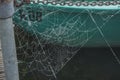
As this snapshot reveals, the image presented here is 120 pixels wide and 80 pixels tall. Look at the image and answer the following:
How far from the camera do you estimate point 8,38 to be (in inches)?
97.7

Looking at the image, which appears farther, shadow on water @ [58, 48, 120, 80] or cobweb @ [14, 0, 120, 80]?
shadow on water @ [58, 48, 120, 80]

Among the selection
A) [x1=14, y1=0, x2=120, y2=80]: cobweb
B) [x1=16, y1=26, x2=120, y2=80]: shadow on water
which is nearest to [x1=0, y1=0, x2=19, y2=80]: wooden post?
[x1=14, y1=0, x2=120, y2=80]: cobweb

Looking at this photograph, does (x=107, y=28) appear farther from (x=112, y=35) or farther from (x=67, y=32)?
(x=67, y=32)

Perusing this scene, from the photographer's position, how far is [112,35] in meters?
5.50

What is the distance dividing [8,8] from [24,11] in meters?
2.62

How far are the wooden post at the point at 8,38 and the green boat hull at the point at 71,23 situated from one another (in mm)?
2510

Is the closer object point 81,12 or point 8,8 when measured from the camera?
point 8,8

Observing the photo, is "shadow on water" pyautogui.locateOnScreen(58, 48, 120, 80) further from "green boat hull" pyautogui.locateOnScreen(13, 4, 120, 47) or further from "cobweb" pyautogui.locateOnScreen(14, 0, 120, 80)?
"green boat hull" pyautogui.locateOnScreen(13, 4, 120, 47)

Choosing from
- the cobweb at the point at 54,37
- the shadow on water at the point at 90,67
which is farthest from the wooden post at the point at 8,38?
the shadow on water at the point at 90,67

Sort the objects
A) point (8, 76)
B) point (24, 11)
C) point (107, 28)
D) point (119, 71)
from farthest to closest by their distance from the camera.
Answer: point (119, 71) → point (107, 28) → point (24, 11) → point (8, 76)

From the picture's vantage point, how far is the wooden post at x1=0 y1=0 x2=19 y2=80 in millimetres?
2387

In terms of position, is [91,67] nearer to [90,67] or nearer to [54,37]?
[90,67]

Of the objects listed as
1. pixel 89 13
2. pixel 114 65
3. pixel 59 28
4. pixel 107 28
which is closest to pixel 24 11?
pixel 59 28

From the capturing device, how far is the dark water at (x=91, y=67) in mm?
5648
